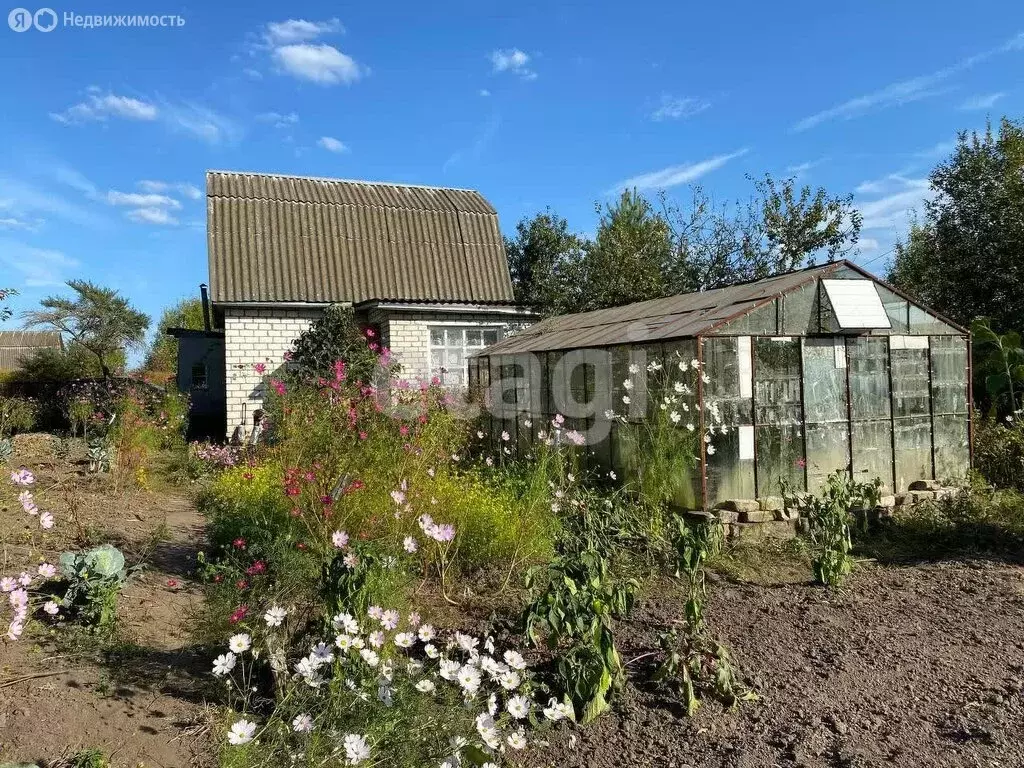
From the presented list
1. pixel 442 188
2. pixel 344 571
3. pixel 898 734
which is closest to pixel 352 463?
pixel 344 571

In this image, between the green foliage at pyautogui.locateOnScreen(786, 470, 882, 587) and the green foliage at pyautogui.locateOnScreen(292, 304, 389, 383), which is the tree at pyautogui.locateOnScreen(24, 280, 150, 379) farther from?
the green foliage at pyautogui.locateOnScreen(786, 470, 882, 587)

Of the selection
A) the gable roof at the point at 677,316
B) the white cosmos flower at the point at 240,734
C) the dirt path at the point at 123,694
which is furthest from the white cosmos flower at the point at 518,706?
the gable roof at the point at 677,316

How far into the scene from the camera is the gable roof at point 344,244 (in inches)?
551

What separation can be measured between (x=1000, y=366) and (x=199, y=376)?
15781 millimetres

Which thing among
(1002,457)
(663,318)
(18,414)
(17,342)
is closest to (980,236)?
(1002,457)

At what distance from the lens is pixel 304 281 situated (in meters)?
14.2

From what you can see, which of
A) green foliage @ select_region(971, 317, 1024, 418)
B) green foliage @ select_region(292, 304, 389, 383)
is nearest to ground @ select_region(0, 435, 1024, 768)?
green foliage @ select_region(292, 304, 389, 383)

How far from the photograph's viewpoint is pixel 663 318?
8.59m

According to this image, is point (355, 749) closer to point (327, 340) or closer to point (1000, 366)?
point (327, 340)

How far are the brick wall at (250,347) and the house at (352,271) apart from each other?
0.02 meters

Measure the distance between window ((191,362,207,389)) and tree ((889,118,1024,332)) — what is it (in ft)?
54.4

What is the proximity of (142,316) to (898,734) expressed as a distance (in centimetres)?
2924

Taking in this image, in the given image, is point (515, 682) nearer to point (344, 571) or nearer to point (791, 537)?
point (344, 571)

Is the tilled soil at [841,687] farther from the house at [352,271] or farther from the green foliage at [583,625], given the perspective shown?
the house at [352,271]
